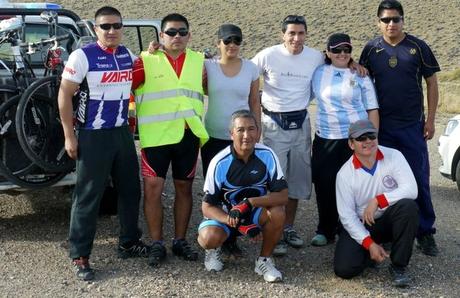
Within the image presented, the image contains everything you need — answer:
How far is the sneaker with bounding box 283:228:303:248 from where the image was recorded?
552 cm

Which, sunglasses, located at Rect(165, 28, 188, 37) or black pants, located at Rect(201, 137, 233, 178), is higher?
sunglasses, located at Rect(165, 28, 188, 37)

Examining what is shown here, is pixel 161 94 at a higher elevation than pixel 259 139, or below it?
higher

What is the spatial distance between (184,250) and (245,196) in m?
0.67

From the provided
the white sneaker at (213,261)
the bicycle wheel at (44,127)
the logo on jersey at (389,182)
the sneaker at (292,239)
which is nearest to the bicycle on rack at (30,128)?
the bicycle wheel at (44,127)

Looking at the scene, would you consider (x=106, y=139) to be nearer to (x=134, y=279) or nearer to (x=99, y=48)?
(x=99, y=48)

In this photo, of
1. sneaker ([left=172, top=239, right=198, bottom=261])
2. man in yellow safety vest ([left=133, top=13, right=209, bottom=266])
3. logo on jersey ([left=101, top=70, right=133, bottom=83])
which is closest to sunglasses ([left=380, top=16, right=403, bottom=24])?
man in yellow safety vest ([left=133, top=13, right=209, bottom=266])

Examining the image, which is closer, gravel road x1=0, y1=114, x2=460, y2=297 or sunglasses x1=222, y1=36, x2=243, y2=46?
gravel road x1=0, y1=114, x2=460, y2=297

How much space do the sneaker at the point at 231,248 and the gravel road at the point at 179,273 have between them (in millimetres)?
86

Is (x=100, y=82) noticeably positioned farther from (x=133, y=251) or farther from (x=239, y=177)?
(x=133, y=251)

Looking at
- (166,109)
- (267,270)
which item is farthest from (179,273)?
(166,109)

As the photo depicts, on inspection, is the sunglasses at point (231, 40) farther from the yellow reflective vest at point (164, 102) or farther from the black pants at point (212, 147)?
the black pants at point (212, 147)

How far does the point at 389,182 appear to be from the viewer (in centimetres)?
501

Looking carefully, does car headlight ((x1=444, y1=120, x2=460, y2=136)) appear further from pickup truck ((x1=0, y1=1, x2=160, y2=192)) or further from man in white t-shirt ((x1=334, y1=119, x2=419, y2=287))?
pickup truck ((x1=0, y1=1, x2=160, y2=192))

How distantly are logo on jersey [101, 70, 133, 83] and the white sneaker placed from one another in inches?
56.0
